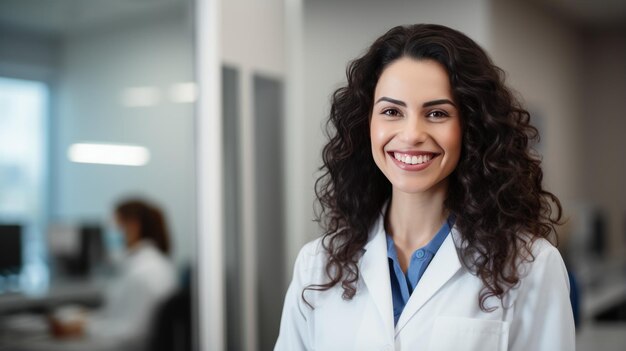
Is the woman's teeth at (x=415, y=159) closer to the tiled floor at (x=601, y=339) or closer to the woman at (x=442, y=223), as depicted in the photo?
the woman at (x=442, y=223)

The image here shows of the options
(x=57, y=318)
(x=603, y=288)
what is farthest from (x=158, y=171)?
(x=603, y=288)

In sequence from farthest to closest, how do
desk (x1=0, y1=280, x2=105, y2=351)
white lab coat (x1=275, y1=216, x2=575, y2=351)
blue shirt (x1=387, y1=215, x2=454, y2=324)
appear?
desk (x1=0, y1=280, x2=105, y2=351) → blue shirt (x1=387, y1=215, x2=454, y2=324) → white lab coat (x1=275, y1=216, x2=575, y2=351)

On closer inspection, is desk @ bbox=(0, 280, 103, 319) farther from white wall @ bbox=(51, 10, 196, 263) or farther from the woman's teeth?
the woman's teeth

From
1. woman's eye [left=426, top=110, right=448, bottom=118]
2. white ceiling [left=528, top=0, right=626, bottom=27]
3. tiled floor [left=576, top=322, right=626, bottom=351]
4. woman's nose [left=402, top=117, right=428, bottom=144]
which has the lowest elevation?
tiled floor [left=576, top=322, right=626, bottom=351]

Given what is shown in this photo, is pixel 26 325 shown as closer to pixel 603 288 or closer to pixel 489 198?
pixel 489 198

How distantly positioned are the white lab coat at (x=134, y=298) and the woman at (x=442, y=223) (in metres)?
1.60

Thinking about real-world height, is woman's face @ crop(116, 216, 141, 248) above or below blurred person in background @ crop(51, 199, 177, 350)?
above

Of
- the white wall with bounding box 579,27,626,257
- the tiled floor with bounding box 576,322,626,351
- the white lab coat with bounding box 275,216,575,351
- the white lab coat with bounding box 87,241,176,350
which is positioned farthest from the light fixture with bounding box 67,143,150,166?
the white wall with bounding box 579,27,626,257

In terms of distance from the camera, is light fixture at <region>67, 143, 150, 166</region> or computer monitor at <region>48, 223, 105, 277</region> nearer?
computer monitor at <region>48, 223, 105, 277</region>

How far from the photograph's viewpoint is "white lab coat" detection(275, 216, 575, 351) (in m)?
1.17

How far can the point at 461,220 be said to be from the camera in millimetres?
1268

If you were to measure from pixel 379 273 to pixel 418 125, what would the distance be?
30 cm

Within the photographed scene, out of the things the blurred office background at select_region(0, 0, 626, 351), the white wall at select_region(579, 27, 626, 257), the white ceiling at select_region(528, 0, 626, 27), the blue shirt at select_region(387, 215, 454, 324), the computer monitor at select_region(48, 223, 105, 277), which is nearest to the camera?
the blue shirt at select_region(387, 215, 454, 324)

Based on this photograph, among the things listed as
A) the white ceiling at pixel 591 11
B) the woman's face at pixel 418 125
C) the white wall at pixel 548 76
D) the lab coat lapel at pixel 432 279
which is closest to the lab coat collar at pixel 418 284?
the lab coat lapel at pixel 432 279
